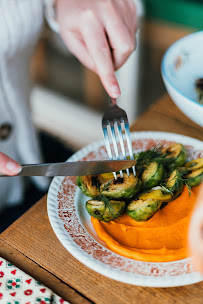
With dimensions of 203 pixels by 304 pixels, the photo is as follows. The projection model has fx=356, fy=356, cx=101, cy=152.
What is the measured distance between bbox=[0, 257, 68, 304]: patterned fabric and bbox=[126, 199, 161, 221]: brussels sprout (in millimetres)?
194

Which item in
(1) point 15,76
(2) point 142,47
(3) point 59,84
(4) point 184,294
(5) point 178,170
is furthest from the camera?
(3) point 59,84

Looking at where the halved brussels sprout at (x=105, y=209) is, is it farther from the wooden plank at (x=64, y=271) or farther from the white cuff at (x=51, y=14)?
the white cuff at (x=51, y=14)

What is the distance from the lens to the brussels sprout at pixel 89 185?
708 millimetres

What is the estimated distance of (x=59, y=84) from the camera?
103 inches

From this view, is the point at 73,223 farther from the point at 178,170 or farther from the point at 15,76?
the point at 15,76

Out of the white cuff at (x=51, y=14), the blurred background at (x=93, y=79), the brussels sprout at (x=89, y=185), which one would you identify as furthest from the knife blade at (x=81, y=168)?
the blurred background at (x=93, y=79)

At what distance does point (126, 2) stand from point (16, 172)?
573 mm

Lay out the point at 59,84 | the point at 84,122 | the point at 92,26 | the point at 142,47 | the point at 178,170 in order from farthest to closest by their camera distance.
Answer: the point at 59,84 < the point at 84,122 < the point at 142,47 < the point at 92,26 < the point at 178,170

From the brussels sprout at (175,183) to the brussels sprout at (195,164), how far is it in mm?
56

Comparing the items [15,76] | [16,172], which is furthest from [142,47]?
[16,172]

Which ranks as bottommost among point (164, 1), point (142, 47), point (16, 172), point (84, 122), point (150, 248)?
point (84, 122)

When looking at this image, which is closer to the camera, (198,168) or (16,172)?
(16,172)

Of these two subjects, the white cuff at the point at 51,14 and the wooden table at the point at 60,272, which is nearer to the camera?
the wooden table at the point at 60,272

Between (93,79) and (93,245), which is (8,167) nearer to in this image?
(93,245)
